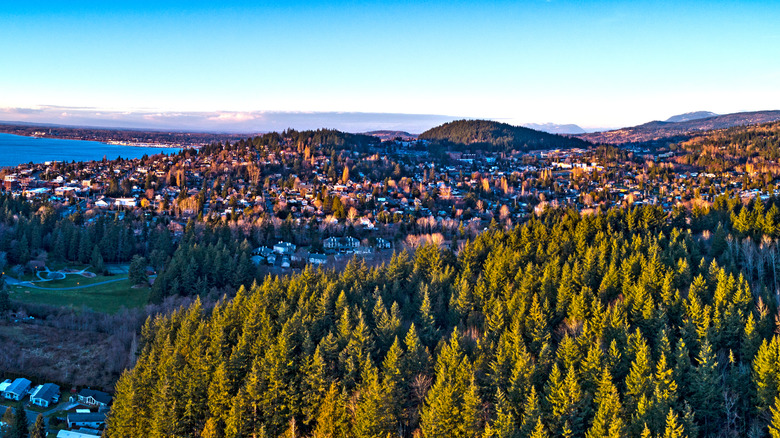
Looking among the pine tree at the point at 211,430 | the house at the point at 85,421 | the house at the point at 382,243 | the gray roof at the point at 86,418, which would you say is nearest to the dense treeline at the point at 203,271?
the gray roof at the point at 86,418

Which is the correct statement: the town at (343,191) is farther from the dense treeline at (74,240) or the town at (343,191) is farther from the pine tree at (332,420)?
the pine tree at (332,420)

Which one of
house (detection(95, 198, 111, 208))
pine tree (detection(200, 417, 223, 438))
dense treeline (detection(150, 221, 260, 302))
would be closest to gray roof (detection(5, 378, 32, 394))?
dense treeline (detection(150, 221, 260, 302))

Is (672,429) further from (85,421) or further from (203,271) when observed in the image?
(203,271)

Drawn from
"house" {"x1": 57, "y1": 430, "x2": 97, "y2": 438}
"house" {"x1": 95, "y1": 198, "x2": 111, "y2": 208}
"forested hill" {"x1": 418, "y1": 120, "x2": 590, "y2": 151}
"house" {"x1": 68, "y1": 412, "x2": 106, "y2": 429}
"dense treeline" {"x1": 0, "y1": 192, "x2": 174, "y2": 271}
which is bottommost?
"house" {"x1": 68, "y1": 412, "x2": 106, "y2": 429}

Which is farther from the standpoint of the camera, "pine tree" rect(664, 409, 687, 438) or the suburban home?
the suburban home

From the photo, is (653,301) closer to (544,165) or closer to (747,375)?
(747,375)

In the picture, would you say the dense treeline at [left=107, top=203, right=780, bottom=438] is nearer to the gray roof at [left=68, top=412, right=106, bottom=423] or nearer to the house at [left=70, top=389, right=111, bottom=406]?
the house at [left=70, top=389, right=111, bottom=406]

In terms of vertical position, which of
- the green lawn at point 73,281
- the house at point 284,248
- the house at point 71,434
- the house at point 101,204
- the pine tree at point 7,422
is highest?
the house at point 101,204
